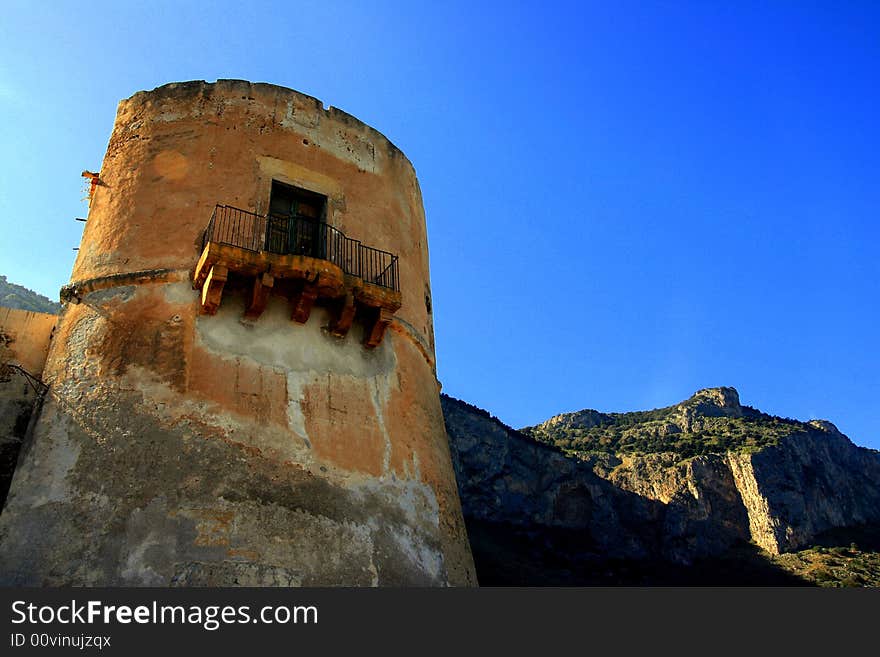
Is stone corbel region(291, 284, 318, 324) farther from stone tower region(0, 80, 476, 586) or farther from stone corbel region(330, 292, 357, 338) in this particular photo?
stone corbel region(330, 292, 357, 338)

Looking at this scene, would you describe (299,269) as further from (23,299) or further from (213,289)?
(23,299)

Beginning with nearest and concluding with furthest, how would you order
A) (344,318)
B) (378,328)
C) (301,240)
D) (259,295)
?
(259,295), (344,318), (378,328), (301,240)

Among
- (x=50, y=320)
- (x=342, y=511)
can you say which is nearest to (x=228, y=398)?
(x=342, y=511)

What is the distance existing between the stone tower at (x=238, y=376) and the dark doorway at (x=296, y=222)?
0.13 ft

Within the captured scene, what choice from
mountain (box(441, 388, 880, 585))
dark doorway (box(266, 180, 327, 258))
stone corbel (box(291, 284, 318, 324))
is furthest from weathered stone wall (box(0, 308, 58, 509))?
mountain (box(441, 388, 880, 585))

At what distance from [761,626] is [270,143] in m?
9.61

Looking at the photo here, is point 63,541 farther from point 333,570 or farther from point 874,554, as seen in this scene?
point 874,554

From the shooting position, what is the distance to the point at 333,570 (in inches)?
350

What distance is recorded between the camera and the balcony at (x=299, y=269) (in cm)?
1002

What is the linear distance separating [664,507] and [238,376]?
54.1 m

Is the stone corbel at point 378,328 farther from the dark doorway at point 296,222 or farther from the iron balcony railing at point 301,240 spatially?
the dark doorway at point 296,222

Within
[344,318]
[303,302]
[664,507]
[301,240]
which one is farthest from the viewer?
[664,507]

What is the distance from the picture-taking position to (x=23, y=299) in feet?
197

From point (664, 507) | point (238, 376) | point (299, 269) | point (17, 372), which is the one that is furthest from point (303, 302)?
point (664, 507)
